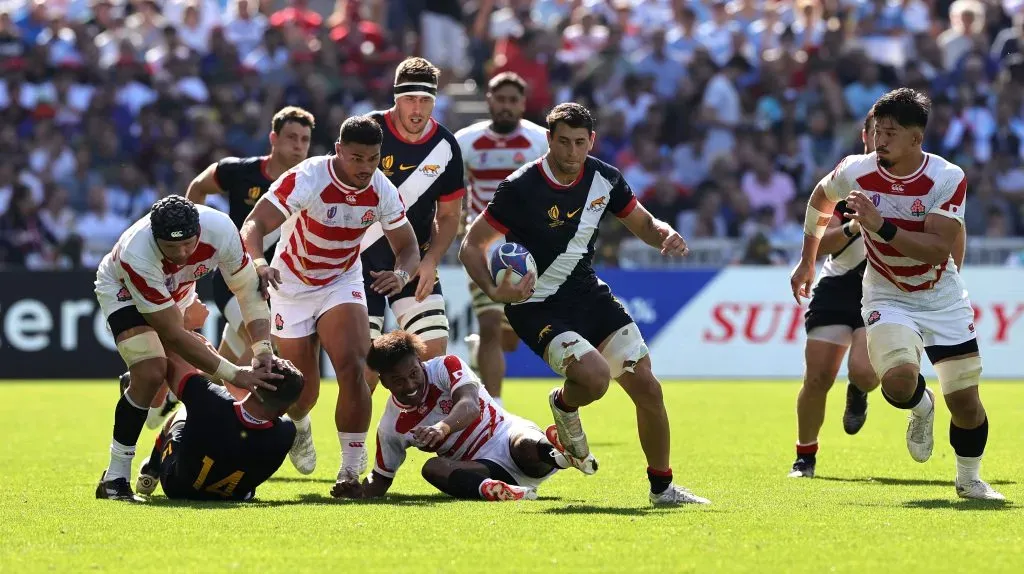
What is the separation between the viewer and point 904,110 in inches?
343

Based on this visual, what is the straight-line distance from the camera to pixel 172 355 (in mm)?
9422

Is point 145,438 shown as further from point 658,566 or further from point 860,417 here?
point 658,566

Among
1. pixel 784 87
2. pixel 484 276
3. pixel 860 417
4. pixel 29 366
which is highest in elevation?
pixel 784 87

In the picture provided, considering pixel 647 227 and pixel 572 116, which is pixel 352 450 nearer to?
pixel 647 227

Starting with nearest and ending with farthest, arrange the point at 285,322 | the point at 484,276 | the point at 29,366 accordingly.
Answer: the point at 484,276 → the point at 285,322 → the point at 29,366

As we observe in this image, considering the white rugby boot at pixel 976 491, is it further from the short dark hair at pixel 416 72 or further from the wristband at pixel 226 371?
the short dark hair at pixel 416 72

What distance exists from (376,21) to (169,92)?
345 cm

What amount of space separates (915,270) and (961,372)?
2.09ft

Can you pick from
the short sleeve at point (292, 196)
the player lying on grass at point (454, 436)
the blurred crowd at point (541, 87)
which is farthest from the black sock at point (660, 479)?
the blurred crowd at point (541, 87)

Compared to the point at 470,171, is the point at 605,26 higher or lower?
higher

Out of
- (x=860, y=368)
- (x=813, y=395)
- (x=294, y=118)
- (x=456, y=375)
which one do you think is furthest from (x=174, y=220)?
(x=860, y=368)

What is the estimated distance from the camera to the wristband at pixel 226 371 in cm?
888

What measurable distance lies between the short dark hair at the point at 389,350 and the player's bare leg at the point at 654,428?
1261 millimetres

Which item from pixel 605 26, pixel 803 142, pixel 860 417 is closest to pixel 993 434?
pixel 860 417
